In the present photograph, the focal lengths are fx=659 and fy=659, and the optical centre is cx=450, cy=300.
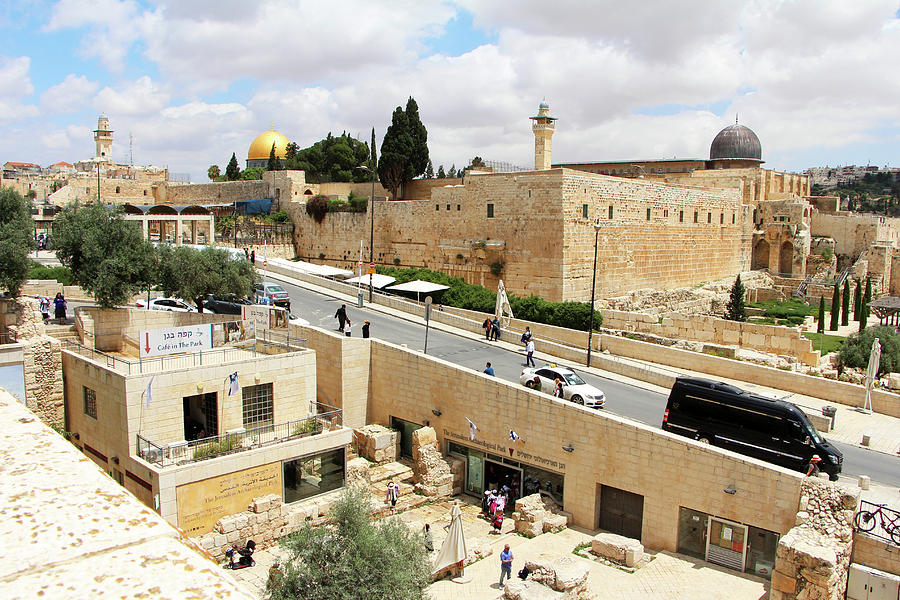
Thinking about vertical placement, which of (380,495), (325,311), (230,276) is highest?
(230,276)

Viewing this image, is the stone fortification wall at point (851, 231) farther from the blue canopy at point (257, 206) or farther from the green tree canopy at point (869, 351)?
the blue canopy at point (257, 206)

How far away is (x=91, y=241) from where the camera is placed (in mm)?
20266

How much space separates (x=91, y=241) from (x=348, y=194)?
2586 cm

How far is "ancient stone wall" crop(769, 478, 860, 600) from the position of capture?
1021 centimetres

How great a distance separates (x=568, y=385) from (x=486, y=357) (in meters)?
4.84

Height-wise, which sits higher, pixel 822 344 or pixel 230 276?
pixel 230 276

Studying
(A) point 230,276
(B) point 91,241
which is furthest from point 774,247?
(B) point 91,241

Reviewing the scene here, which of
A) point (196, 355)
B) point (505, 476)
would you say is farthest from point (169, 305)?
point (505, 476)

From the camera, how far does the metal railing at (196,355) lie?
14820 mm

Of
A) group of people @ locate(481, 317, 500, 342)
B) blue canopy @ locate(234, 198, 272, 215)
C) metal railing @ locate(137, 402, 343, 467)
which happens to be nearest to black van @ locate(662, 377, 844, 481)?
metal railing @ locate(137, 402, 343, 467)

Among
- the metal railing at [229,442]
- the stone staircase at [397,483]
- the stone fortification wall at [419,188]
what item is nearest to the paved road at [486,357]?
the stone staircase at [397,483]

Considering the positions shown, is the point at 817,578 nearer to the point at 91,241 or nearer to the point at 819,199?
the point at 91,241

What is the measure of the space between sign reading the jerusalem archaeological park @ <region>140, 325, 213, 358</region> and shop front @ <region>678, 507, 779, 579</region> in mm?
11574

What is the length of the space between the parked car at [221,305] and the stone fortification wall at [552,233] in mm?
12270
